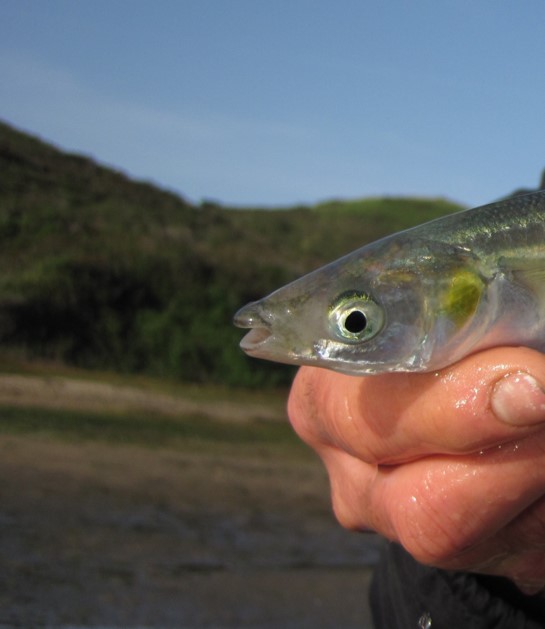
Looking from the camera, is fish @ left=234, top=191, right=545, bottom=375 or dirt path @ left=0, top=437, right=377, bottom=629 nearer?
fish @ left=234, top=191, right=545, bottom=375

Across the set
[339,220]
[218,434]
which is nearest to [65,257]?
[218,434]

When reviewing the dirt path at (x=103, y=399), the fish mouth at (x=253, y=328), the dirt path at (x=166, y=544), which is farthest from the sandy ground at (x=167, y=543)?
the fish mouth at (x=253, y=328)

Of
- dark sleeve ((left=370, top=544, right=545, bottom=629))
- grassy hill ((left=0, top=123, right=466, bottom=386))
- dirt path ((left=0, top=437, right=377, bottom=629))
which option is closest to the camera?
dark sleeve ((left=370, top=544, right=545, bottom=629))

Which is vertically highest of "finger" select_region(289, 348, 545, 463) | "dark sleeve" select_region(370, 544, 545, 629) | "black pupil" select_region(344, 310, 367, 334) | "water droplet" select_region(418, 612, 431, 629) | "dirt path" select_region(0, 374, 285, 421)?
"black pupil" select_region(344, 310, 367, 334)

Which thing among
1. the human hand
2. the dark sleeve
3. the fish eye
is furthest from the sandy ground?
the fish eye

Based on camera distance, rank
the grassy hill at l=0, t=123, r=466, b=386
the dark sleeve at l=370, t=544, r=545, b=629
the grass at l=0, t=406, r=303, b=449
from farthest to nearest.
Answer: the grassy hill at l=0, t=123, r=466, b=386 → the grass at l=0, t=406, r=303, b=449 → the dark sleeve at l=370, t=544, r=545, b=629

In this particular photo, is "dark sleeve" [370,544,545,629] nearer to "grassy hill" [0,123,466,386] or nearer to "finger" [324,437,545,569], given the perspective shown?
"finger" [324,437,545,569]

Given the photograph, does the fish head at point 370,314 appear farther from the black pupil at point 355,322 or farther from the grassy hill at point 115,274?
the grassy hill at point 115,274
